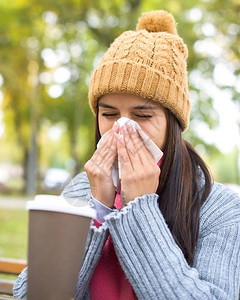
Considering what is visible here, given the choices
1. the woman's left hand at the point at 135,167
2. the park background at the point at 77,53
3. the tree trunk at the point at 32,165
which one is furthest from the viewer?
the tree trunk at the point at 32,165

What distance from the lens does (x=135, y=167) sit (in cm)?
134

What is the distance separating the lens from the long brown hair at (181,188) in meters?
1.47

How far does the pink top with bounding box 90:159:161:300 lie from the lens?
1409 millimetres

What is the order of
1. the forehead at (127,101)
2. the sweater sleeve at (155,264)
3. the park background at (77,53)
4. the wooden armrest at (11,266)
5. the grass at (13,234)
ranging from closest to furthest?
the sweater sleeve at (155,264)
the forehead at (127,101)
the wooden armrest at (11,266)
the grass at (13,234)
the park background at (77,53)

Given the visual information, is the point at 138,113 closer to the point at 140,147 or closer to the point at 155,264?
the point at 140,147

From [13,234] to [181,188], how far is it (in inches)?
267

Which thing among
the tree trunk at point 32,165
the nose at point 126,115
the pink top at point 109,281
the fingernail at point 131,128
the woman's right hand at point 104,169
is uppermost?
the nose at point 126,115

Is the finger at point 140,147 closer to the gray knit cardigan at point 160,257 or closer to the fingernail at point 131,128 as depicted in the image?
the fingernail at point 131,128

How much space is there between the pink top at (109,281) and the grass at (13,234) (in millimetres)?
3455

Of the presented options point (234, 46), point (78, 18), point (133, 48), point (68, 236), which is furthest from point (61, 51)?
point (68, 236)

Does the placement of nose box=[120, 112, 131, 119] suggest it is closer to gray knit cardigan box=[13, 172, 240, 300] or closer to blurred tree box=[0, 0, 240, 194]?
gray knit cardigan box=[13, 172, 240, 300]

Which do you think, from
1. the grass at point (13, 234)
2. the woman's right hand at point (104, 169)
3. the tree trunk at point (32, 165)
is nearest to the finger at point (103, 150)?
the woman's right hand at point (104, 169)

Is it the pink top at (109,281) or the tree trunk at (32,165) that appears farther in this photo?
the tree trunk at (32,165)

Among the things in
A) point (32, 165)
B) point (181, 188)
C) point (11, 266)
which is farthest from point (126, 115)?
point (32, 165)
